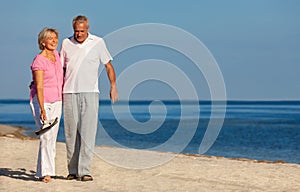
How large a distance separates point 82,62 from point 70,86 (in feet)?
1.05

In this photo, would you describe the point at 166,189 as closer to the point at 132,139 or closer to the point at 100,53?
the point at 100,53

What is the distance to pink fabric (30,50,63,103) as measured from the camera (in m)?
8.51

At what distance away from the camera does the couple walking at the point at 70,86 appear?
336 inches

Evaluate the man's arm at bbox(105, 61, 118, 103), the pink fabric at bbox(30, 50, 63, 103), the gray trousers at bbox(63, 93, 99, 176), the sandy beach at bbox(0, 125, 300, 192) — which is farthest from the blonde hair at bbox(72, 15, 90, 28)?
the sandy beach at bbox(0, 125, 300, 192)

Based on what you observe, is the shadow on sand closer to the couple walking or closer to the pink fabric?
the couple walking

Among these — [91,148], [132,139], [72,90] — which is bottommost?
[132,139]

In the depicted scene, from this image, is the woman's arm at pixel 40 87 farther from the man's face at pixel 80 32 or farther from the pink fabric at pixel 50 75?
the man's face at pixel 80 32

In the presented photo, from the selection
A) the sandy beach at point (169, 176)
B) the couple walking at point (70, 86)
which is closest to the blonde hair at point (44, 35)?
the couple walking at point (70, 86)

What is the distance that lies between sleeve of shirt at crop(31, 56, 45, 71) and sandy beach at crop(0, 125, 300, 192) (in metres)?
1.35

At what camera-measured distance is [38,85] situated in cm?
844

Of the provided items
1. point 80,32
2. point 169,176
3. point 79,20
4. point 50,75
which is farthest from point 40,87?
point 169,176

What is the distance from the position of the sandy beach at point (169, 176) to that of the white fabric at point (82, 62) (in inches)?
45.4

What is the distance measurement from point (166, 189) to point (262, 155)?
15.0 metres

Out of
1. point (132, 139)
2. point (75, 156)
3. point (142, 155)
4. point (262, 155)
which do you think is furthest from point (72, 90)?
point (132, 139)
